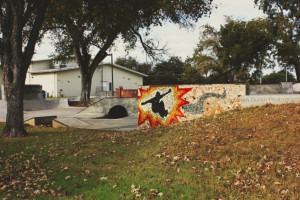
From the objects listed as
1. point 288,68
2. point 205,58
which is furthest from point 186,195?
point 205,58

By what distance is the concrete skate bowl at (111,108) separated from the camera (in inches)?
896

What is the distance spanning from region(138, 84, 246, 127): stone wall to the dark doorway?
6740 millimetres

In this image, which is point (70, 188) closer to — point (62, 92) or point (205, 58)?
point (62, 92)

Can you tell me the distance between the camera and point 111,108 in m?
23.4

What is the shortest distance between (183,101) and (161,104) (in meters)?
1.33

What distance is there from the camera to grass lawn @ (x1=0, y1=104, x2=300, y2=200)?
19.9ft

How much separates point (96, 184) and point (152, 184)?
129cm

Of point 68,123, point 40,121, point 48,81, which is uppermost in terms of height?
point 48,81

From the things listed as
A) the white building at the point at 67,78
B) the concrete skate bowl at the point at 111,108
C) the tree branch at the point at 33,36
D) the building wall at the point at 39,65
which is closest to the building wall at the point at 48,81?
the white building at the point at 67,78

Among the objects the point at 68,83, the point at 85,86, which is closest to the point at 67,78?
the point at 68,83

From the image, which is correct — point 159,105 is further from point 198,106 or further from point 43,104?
point 43,104

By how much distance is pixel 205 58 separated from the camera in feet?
160

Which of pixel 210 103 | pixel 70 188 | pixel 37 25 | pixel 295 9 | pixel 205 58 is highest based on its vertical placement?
pixel 295 9

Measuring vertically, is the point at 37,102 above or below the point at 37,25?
below
